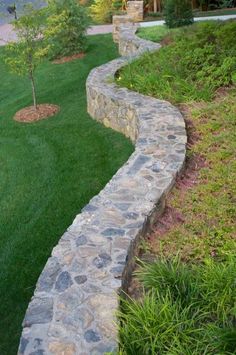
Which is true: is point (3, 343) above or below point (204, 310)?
Answer: below

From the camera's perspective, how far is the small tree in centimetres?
845

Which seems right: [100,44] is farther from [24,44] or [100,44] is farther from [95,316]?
[95,316]

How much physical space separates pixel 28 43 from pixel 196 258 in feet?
21.0

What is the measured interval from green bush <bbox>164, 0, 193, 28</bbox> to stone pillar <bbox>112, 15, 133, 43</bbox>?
5.51ft

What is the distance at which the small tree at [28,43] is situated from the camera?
8445 mm

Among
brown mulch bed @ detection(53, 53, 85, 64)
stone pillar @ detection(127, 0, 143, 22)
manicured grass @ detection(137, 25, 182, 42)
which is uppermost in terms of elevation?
stone pillar @ detection(127, 0, 143, 22)

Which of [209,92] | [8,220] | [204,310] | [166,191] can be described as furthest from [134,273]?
[209,92]

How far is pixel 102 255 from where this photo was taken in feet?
11.6

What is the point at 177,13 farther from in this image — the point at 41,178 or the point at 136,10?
the point at 41,178

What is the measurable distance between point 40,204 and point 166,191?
1.75m

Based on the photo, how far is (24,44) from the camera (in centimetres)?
866

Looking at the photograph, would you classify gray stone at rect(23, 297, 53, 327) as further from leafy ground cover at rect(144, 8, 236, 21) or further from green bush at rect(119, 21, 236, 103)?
leafy ground cover at rect(144, 8, 236, 21)

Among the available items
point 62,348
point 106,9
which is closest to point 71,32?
point 106,9

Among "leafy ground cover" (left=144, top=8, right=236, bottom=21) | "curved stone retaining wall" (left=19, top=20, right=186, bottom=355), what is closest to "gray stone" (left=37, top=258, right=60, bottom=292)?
"curved stone retaining wall" (left=19, top=20, right=186, bottom=355)
